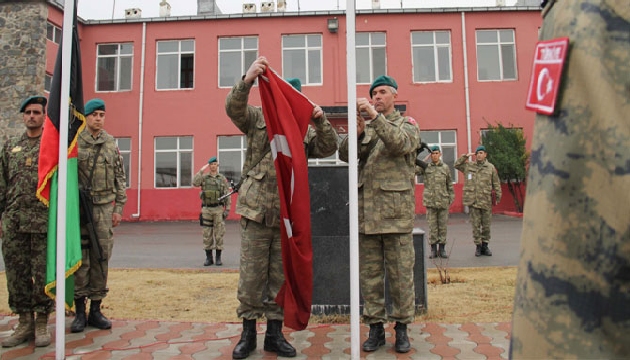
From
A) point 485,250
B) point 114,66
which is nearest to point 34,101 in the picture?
point 485,250

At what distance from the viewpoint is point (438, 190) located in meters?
9.56

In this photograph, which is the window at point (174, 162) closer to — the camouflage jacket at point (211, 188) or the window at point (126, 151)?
the window at point (126, 151)

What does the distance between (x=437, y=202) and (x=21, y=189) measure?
7.14m

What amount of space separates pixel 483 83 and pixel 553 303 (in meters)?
20.0

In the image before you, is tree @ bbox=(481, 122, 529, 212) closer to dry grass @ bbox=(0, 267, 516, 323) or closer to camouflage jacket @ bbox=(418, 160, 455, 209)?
camouflage jacket @ bbox=(418, 160, 455, 209)

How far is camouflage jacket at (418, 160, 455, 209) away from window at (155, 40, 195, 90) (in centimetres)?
1326

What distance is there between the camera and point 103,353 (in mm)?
3553

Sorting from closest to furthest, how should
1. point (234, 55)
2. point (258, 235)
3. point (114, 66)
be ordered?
point (258, 235)
point (234, 55)
point (114, 66)

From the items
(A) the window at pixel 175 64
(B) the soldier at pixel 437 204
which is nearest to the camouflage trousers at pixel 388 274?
(B) the soldier at pixel 437 204

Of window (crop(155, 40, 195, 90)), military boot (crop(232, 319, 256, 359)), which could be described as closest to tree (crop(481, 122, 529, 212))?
window (crop(155, 40, 195, 90))

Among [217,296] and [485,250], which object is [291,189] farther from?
[485,250]

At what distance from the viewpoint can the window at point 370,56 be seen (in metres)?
20.0

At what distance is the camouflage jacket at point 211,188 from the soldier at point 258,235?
6.12 m

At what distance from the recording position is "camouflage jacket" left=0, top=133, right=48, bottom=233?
3.97m
